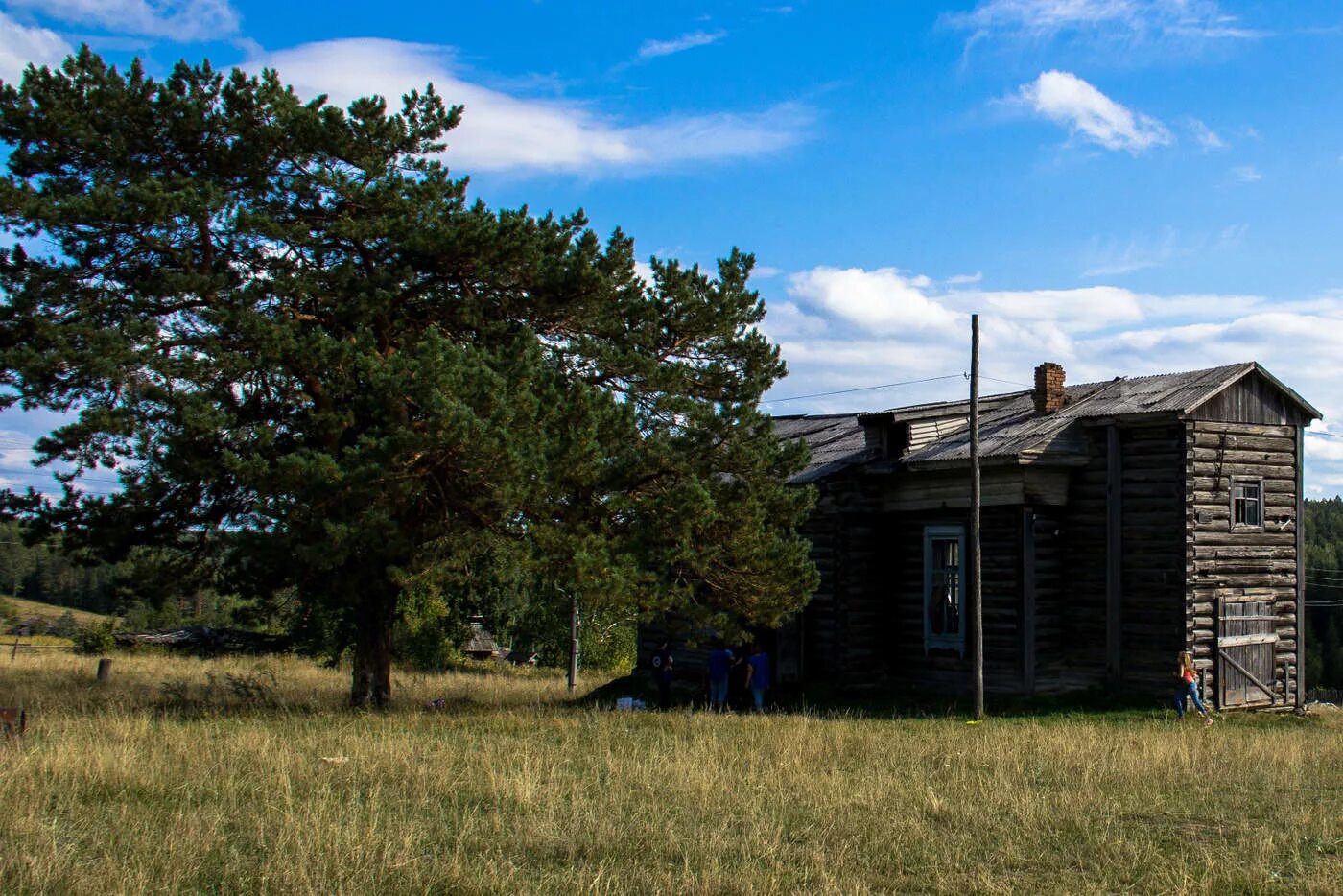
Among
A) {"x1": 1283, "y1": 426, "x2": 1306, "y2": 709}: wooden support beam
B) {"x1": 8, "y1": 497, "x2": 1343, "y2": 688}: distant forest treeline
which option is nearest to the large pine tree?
{"x1": 1283, "y1": 426, "x2": 1306, "y2": 709}: wooden support beam

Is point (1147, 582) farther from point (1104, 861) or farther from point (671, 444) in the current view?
point (1104, 861)

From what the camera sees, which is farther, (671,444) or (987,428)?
(987,428)

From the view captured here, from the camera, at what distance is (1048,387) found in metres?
25.5

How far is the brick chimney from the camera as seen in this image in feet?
83.5

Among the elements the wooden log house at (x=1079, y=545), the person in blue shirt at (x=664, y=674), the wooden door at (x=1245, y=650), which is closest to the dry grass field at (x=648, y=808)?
the wooden log house at (x=1079, y=545)

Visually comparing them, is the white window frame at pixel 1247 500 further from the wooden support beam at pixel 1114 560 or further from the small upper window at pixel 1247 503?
the wooden support beam at pixel 1114 560

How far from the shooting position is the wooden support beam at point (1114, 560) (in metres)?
22.9

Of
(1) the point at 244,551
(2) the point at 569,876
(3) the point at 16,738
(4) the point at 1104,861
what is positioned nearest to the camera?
Result: (2) the point at 569,876

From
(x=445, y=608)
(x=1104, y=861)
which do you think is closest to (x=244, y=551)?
(x=1104, y=861)

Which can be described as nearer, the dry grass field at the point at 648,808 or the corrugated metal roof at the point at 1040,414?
the dry grass field at the point at 648,808

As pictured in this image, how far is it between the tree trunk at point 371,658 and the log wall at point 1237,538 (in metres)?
14.8

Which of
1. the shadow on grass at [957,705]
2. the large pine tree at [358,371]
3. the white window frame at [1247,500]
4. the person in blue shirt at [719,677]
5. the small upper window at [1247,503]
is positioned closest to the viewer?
the large pine tree at [358,371]

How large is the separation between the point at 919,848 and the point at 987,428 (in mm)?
17943

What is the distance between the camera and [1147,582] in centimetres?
2273
